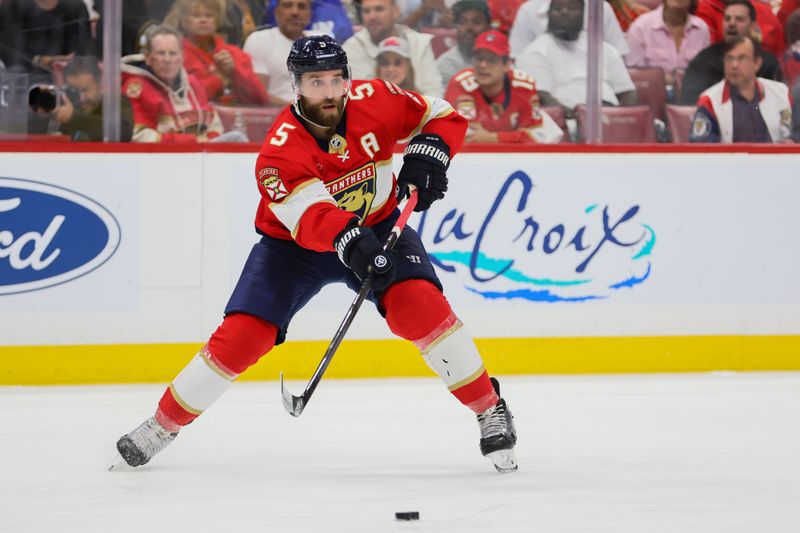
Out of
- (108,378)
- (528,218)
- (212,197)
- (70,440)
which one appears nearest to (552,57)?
(528,218)

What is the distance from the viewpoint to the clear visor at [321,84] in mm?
3248

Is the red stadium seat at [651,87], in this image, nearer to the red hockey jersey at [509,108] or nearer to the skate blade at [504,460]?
the red hockey jersey at [509,108]

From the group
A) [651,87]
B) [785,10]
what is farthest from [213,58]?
[785,10]

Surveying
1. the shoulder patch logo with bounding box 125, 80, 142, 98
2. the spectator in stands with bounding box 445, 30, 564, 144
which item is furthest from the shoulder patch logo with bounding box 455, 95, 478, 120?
the shoulder patch logo with bounding box 125, 80, 142, 98

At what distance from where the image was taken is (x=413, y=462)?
3.46m

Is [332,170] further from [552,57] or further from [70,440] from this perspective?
[552,57]

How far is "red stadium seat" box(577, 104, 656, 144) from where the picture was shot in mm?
5422

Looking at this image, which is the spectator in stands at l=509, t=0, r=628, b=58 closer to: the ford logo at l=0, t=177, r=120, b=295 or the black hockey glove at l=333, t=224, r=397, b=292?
the ford logo at l=0, t=177, r=120, b=295

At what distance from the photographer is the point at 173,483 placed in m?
3.13

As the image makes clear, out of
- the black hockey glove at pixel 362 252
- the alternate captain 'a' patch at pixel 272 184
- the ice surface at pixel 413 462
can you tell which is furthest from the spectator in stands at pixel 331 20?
the black hockey glove at pixel 362 252

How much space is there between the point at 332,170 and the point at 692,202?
2521 mm

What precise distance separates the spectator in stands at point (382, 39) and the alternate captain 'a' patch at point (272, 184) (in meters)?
2.06

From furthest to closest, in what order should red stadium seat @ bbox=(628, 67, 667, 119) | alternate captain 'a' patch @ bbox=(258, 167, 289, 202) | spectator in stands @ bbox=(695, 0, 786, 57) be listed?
spectator in stands @ bbox=(695, 0, 786, 57), red stadium seat @ bbox=(628, 67, 667, 119), alternate captain 'a' patch @ bbox=(258, 167, 289, 202)

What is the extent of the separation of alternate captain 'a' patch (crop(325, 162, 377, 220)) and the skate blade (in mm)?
715
